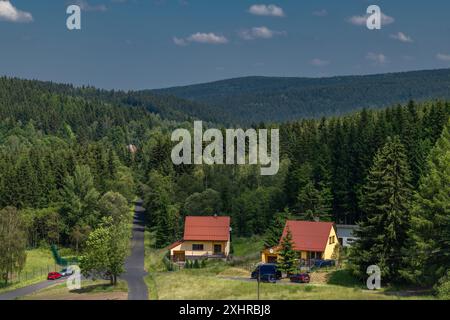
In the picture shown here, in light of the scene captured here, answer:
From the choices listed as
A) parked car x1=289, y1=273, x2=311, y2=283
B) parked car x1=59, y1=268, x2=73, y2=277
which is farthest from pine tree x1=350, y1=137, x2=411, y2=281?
parked car x1=59, y1=268, x2=73, y2=277

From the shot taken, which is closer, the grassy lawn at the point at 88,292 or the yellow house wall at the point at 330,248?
the grassy lawn at the point at 88,292

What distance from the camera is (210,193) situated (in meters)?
101

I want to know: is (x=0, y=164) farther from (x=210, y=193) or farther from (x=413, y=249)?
(x=413, y=249)

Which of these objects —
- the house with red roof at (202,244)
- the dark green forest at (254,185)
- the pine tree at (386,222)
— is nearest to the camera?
the pine tree at (386,222)

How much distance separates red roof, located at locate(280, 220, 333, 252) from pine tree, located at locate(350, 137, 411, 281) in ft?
52.9

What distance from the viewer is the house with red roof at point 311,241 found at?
7306 cm

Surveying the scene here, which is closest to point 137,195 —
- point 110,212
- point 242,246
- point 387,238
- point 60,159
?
point 60,159

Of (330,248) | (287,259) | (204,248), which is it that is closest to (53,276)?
(204,248)

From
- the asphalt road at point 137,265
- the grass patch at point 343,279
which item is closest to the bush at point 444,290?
the grass patch at point 343,279

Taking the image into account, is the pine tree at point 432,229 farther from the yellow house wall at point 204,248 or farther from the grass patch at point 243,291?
the yellow house wall at point 204,248

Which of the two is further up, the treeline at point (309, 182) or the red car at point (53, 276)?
the treeline at point (309, 182)

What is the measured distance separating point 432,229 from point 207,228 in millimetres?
41157

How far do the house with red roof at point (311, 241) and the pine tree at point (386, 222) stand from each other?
16004mm

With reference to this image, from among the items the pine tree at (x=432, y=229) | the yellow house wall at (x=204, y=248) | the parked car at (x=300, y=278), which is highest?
the pine tree at (x=432, y=229)
